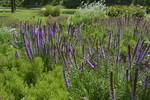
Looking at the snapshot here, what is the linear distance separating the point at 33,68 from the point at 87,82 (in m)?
1.32

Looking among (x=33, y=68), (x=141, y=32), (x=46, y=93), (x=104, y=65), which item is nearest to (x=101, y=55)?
(x=104, y=65)

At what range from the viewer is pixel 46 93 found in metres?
2.88

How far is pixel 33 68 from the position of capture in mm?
3840

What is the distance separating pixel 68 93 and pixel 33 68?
1.28m

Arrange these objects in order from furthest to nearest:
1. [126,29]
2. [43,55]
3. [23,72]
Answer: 1. [126,29]
2. [43,55]
3. [23,72]

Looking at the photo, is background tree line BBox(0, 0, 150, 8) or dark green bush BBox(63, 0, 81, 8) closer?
background tree line BBox(0, 0, 150, 8)

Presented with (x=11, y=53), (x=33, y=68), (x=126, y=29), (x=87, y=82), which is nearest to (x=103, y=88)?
(x=87, y=82)

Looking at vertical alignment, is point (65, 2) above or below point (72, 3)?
above

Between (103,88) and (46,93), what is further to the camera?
(46,93)

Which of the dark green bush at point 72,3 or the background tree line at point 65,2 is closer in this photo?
the background tree line at point 65,2

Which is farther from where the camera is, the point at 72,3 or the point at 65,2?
the point at 65,2

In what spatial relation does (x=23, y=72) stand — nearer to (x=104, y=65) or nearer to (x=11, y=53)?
(x=11, y=53)

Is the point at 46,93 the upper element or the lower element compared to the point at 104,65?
lower

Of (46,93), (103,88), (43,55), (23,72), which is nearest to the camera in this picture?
(103,88)
